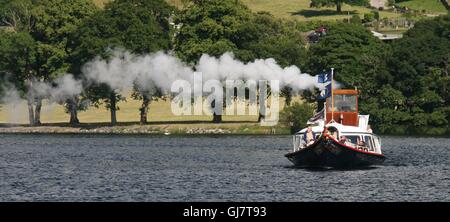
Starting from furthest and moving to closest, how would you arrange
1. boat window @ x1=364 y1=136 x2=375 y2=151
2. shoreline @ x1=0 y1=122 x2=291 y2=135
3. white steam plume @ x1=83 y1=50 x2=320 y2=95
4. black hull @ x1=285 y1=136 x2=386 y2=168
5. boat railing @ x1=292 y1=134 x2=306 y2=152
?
shoreline @ x1=0 y1=122 x2=291 y2=135 < white steam plume @ x1=83 y1=50 x2=320 y2=95 < boat window @ x1=364 y1=136 x2=375 y2=151 < boat railing @ x1=292 y1=134 x2=306 y2=152 < black hull @ x1=285 y1=136 x2=386 y2=168

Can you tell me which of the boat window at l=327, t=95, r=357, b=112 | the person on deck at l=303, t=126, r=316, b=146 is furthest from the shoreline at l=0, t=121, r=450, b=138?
the person on deck at l=303, t=126, r=316, b=146

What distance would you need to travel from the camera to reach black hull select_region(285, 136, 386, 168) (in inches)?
4318

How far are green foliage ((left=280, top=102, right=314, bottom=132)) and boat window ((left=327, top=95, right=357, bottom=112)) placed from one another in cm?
6311


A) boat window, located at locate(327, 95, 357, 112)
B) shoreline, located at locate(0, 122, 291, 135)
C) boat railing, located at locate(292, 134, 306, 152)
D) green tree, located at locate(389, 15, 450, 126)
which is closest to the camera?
boat railing, located at locate(292, 134, 306, 152)

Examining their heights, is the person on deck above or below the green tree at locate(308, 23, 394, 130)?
below

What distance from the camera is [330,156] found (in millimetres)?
110500

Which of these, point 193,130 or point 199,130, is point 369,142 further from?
point 193,130

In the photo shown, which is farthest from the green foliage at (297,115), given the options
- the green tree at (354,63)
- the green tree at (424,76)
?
the green tree at (424,76)

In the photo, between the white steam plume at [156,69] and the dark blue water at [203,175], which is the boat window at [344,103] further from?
the white steam plume at [156,69]

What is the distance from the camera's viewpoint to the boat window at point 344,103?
119062 millimetres

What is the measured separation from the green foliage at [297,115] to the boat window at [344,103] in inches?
2485

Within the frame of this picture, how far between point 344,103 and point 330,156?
10255mm

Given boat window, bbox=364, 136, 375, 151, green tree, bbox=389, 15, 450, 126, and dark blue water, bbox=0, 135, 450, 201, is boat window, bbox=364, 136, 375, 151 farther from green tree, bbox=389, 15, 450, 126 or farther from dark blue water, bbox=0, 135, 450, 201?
green tree, bbox=389, 15, 450, 126

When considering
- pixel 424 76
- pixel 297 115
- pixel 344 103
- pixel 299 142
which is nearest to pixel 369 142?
pixel 344 103
